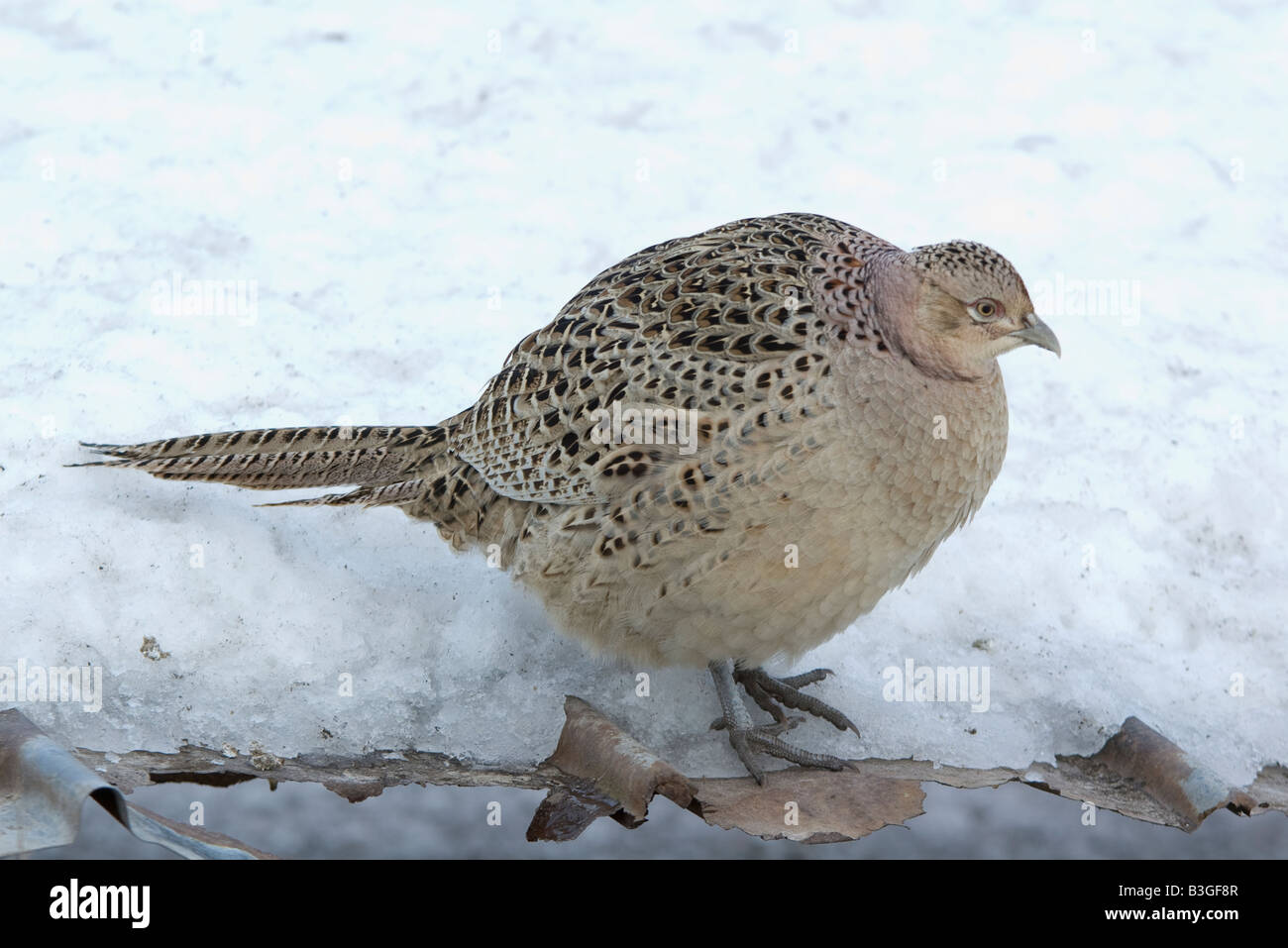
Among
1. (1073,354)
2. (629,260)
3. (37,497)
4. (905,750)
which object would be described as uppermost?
(629,260)

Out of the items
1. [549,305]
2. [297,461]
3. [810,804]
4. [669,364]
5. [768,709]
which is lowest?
[768,709]

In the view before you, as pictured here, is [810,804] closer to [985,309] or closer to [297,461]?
[985,309]

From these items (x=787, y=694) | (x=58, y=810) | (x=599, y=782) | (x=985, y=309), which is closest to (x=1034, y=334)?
(x=985, y=309)

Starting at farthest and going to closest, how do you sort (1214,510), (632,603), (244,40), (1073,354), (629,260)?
(244,40), (1073,354), (1214,510), (629,260), (632,603)

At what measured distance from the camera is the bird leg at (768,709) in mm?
4355

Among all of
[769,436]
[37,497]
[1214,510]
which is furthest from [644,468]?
[1214,510]

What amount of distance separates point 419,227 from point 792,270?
3.11 metres

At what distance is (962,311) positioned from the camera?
4074 mm

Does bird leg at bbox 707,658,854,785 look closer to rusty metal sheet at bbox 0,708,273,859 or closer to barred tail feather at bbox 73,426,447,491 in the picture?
barred tail feather at bbox 73,426,447,491

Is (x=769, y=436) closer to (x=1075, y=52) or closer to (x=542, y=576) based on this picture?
(x=542, y=576)

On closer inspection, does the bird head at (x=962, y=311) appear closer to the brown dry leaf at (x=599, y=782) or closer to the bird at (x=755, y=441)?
the bird at (x=755, y=441)

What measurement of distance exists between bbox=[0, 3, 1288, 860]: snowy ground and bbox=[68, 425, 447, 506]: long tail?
175 millimetres

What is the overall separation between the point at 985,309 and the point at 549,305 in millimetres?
2767

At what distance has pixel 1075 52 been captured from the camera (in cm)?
817
